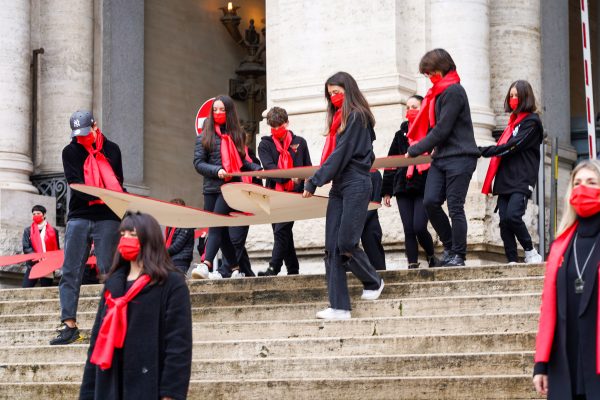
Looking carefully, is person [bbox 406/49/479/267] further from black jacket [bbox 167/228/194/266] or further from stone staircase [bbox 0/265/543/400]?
black jacket [bbox 167/228/194/266]

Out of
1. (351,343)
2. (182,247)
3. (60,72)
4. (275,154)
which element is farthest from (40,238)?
(351,343)

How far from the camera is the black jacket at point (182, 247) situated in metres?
14.8

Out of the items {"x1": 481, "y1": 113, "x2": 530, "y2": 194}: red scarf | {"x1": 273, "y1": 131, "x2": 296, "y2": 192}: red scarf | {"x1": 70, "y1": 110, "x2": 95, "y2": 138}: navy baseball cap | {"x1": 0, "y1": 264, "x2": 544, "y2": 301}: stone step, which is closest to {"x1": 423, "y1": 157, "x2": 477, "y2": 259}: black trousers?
{"x1": 0, "y1": 264, "x2": 544, "y2": 301}: stone step

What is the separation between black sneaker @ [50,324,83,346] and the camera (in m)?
10.9

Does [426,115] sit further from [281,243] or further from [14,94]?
[14,94]

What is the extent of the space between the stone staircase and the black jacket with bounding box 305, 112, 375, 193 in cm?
98

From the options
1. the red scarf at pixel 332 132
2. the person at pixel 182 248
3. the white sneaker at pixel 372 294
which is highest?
the red scarf at pixel 332 132

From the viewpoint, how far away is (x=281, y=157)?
13.0 metres

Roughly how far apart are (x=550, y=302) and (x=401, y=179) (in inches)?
224

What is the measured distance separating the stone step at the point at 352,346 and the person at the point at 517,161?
2.53 meters

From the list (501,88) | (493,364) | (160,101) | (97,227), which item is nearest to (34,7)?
(160,101)

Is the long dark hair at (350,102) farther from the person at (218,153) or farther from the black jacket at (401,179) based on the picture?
the person at (218,153)

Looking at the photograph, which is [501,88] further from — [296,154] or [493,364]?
[493,364]

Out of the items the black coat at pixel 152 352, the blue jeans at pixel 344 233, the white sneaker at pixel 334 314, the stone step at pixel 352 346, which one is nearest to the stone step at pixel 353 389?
the stone step at pixel 352 346
